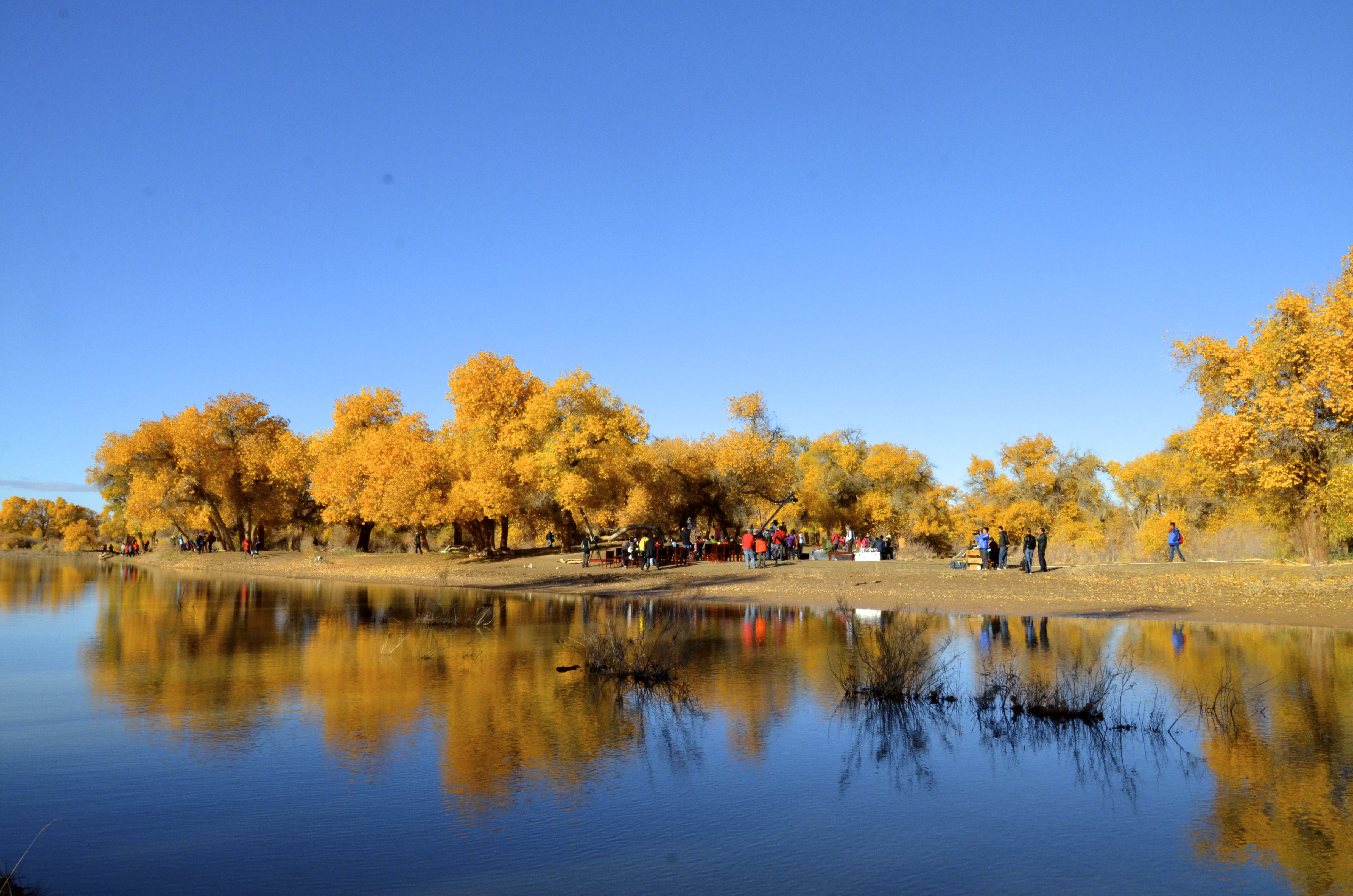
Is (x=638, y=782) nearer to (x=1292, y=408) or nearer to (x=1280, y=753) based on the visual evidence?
(x=1280, y=753)

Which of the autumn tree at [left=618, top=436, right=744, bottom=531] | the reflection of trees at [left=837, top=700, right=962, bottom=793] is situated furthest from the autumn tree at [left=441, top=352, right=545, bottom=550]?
the reflection of trees at [left=837, top=700, right=962, bottom=793]

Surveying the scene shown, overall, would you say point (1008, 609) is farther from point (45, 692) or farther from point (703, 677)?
point (45, 692)

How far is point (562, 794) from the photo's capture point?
30.1 ft

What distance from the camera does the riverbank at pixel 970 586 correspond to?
26.9m

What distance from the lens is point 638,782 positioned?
9703 millimetres

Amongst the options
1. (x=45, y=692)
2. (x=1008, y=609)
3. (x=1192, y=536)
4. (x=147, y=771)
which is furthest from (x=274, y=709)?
(x=1192, y=536)

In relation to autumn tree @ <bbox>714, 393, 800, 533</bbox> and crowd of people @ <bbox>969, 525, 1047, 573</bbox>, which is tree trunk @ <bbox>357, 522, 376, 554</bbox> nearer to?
autumn tree @ <bbox>714, 393, 800, 533</bbox>

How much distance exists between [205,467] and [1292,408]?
206ft

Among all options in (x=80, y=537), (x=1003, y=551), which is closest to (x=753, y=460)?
(x=1003, y=551)

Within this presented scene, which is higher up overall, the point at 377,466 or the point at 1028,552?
the point at 377,466

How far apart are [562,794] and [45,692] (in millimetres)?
10202

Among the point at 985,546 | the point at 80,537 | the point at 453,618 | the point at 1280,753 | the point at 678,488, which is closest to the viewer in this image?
the point at 1280,753

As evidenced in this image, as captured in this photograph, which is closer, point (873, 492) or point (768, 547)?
point (768, 547)

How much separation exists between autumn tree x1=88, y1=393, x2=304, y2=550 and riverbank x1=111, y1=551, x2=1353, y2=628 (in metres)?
20.4
